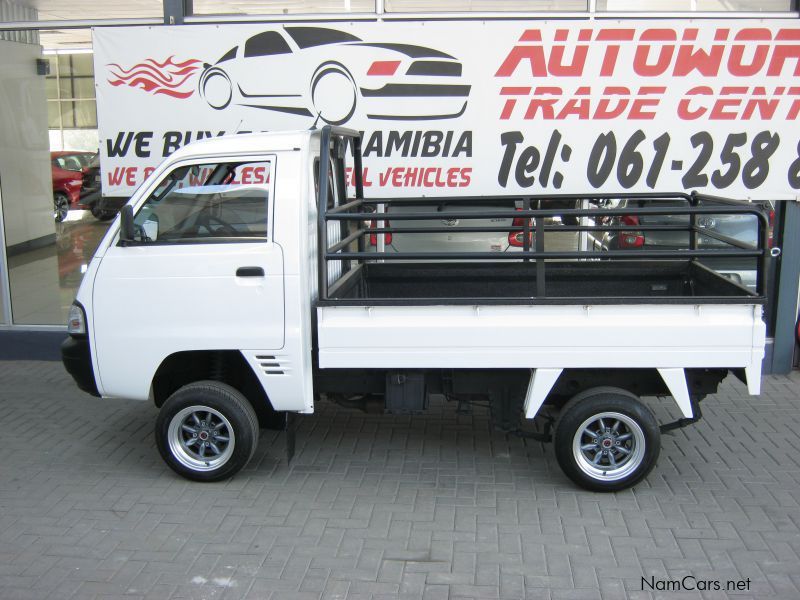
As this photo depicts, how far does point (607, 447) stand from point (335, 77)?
13.9ft

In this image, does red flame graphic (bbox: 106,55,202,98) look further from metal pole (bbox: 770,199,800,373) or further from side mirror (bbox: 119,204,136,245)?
metal pole (bbox: 770,199,800,373)

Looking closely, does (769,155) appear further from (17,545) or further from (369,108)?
(17,545)

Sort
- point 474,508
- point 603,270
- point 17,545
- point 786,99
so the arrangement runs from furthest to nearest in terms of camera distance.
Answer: point 786,99, point 603,270, point 474,508, point 17,545

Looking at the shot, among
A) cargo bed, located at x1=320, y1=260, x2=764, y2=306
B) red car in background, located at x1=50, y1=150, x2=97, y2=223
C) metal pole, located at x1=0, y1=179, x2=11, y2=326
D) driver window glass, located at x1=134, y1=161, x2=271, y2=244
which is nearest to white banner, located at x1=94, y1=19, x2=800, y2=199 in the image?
red car in background, located at x1=50, y1=150, x2=97, y2=223

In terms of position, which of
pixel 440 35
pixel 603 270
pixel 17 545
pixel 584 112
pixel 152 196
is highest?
pixel 440 35

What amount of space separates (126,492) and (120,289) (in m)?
1.29

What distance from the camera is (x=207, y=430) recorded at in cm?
541

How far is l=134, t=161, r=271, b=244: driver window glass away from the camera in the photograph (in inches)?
207

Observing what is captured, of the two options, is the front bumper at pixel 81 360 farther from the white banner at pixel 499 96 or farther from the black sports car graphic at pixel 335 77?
the black sports car graphic at pixel 335 77

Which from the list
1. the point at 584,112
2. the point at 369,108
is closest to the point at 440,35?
the point at 369,108

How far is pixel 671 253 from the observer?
496 cm

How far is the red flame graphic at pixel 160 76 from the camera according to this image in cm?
779

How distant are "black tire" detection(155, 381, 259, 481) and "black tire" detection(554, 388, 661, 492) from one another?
1942mm
